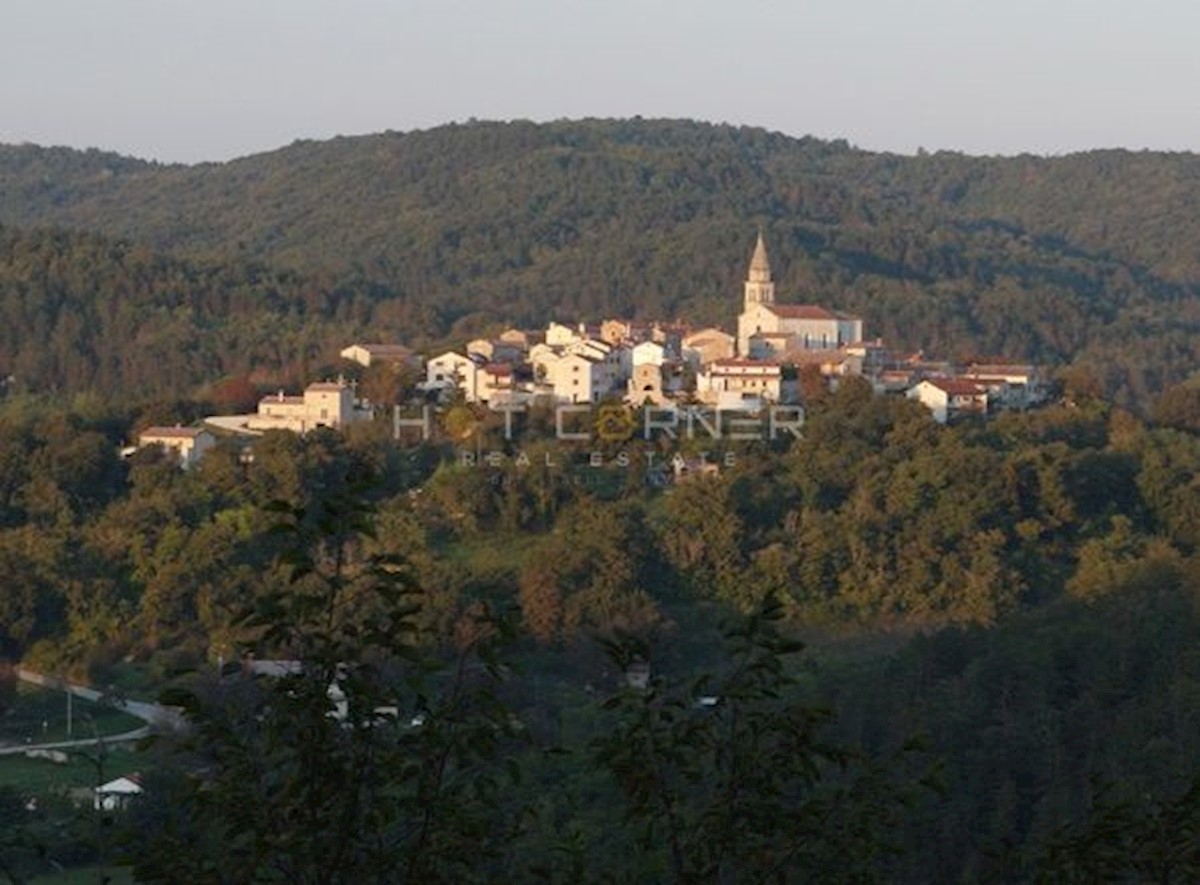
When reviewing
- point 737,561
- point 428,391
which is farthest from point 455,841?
point 428,391

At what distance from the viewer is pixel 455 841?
5535 mm

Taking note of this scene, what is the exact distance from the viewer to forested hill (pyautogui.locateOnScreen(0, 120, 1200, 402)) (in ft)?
209

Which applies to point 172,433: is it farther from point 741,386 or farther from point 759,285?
point 759,285

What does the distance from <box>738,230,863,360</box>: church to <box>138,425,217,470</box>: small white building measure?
862 cm

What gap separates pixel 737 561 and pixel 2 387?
67.8 feet

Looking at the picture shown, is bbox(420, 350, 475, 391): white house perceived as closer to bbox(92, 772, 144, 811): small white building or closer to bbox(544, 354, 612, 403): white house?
bbox(544, 354, 612, 403): white house

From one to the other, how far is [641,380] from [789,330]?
21.1 feet

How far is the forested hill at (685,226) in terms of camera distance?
209 ft

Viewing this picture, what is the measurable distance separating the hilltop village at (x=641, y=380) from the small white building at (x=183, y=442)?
0.7 inches

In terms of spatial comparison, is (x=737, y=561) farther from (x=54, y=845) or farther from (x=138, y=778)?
(x=54, y=845)

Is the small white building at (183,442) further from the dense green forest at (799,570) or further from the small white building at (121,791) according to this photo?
the small white building at (121,791)

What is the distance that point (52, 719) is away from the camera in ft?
79.1

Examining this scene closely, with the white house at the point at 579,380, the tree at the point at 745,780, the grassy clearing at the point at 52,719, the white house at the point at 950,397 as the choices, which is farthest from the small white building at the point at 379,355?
the tree at the point at 745,780

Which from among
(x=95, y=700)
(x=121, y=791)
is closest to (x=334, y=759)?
(x=121, y=791)
